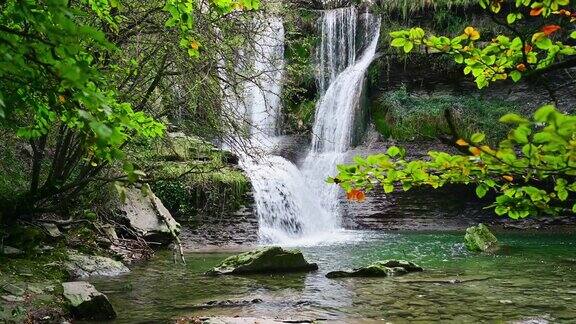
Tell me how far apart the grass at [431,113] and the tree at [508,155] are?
647 inches

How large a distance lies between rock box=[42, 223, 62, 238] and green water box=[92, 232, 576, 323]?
1.36 m

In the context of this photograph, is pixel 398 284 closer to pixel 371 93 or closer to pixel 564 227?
pixel 564 227

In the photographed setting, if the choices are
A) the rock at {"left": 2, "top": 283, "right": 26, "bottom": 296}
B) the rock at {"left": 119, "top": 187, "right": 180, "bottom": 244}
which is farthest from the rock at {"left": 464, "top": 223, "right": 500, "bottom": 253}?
the rock at {"left": 2, "top": 283, "right": 26, "bottom": 296}

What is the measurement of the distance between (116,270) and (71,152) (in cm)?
201

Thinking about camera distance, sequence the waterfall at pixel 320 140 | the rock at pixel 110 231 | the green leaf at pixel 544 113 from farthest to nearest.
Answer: the waterfall at pixel 320 140 < the rock at pixel 110 231 < the green leaf at pixel 544 113

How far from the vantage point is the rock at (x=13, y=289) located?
5141 mm

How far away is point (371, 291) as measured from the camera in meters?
6.49

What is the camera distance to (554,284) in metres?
6.87

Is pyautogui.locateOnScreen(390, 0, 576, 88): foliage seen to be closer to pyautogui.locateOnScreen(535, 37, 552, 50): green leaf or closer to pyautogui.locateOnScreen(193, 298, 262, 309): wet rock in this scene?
pyautogui.locateOnScreen(535, 37, 552, 50): green leaf

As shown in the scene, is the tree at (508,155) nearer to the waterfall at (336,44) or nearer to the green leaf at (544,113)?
the green leaf at (544,113)

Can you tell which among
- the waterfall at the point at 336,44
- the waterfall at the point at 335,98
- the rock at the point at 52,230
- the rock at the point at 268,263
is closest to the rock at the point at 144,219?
the rock at the point at 52,230

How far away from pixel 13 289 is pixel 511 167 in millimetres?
5233

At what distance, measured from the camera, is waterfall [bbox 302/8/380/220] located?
1894 centimetres

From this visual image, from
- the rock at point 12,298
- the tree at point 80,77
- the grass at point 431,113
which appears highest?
the grass at point 431,113
